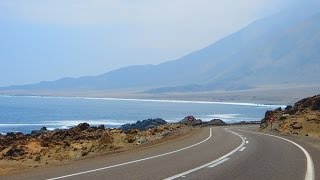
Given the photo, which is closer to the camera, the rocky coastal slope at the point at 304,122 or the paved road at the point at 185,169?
the paved road at the point at 185,169

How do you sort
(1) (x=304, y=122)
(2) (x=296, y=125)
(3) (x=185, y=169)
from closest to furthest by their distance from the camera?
(3) (x=185, y=169), (2) (x=296, y=125), (1) (x=304, y=122)

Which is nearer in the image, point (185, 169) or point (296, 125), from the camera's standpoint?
point (185, 169)

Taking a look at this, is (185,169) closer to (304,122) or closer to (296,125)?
(296,125)

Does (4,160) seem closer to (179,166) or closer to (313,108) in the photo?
(179,166)

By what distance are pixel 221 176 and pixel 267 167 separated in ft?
8.97

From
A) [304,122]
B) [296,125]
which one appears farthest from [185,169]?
[304,122]

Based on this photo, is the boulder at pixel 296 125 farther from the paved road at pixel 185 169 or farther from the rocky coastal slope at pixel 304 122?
the paved road at pixel 185 169

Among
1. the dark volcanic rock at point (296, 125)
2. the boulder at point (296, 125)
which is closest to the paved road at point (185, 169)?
the boulder at point (296, 125)

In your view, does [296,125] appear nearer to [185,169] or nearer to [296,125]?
[296,125]

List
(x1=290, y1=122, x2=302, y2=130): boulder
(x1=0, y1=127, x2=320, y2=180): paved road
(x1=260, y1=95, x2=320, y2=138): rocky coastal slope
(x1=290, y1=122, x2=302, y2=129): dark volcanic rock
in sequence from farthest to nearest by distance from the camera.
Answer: (x1=290, y1=122, x2=302, y2=129): dark volcanic rock < (x1=290, y1=122, x2=302, y2=130): boulder < (x1=260, y1=95, x2=320, y2=138): rocky coastal slope < (x1=0, y1=127, x2=320, y2=180): paved road

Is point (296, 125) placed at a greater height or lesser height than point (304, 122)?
lesser

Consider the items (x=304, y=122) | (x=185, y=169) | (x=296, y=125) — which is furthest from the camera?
(x=304, y=122)

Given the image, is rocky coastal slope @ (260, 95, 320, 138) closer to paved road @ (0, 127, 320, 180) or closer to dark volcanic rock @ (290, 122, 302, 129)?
dark volcanic rock @ (290, 122, 302, 129)

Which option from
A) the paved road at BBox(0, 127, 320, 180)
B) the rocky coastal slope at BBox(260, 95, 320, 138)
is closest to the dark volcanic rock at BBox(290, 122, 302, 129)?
the rocky coastal slope at BBox(260, 95, 320, 138)
